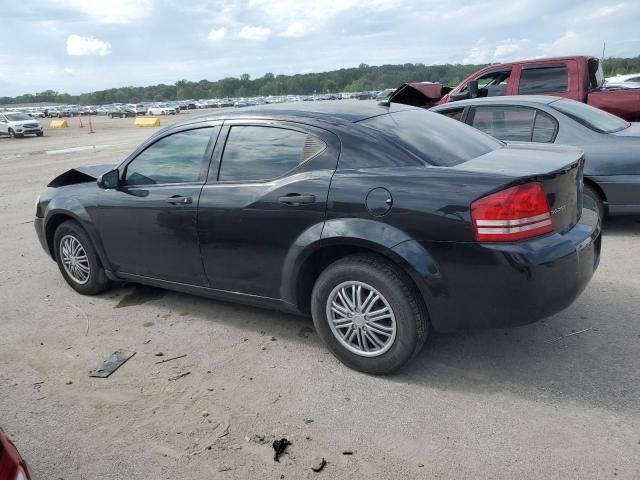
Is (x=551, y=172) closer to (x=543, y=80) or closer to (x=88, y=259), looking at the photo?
(x=88, y=259)

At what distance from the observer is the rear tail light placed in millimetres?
2795

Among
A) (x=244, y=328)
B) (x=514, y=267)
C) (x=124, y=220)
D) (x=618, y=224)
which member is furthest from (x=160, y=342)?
(x=618, y=224)

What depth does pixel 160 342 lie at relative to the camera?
13.0 ft

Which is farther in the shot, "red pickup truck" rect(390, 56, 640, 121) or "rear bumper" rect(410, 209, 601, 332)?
"red pickup truck" rect(390, 56, 640, 121)

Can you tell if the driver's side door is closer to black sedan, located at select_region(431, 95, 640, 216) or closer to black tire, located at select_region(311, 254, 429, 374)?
black tire, located at select_region(311, 254, 429, 374)

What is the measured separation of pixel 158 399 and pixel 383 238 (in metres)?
1.65

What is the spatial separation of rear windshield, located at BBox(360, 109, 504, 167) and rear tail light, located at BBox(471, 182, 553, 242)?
459mm

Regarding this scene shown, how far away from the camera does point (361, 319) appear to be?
3248mm

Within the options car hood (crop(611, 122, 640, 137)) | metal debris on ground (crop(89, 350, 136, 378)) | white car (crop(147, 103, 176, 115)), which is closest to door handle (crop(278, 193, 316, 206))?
metal debris on ground (crop(89, 350, 136, 378))

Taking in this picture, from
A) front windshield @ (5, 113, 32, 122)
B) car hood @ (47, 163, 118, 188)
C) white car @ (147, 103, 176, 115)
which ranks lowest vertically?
white car @ (147, 103, 176, 115)

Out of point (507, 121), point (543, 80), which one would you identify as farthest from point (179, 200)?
point (543, 80)

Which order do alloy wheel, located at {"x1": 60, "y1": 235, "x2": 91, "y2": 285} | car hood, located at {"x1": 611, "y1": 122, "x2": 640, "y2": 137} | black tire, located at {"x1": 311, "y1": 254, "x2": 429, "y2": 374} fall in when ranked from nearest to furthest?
black tire, located at {"x1": 311, "y1": 254, "x2": 429, "y2": 374}
alloy wheel, located at {"x1": 60, "y1": 235, "x2": 91, "y2": 285}
car hood, located at {"x1": 611, "y1": 122, "x2": 640, "y2": 137}

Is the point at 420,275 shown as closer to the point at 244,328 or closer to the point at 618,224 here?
the point at 244,328

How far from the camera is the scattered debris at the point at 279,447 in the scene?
2.61 m
